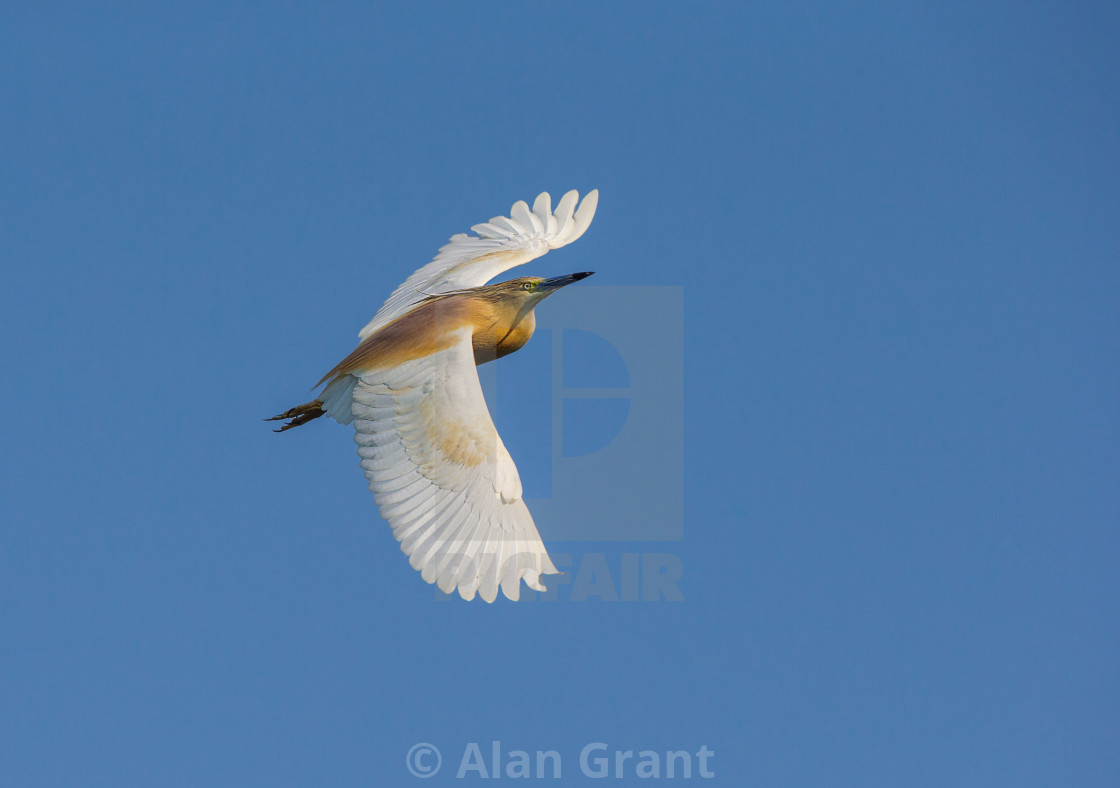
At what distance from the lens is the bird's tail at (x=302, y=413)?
37.5 ft

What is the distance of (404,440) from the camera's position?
9.90m

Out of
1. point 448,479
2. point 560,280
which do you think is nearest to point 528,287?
point 560,280

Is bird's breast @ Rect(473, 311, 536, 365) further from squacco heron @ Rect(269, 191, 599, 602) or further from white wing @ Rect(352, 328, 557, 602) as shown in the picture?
white wing @ Rect(352, 328, 557, 602)

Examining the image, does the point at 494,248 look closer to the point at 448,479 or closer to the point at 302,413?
the point at 302,413

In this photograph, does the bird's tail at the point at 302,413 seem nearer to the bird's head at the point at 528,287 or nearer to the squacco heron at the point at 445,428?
the squacco heron at the point at 445,428

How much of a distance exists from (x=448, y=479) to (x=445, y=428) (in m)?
0.47

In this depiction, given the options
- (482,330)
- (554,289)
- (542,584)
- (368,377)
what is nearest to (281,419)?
(368,377)

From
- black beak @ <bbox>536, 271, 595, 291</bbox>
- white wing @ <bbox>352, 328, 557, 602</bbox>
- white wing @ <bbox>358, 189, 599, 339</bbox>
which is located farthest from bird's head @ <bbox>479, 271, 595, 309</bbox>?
white wing @ <bbox>352, 328, 557, 602</bbox>

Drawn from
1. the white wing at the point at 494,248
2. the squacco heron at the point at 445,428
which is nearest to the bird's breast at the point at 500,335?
the squacco heron at the point at 445,428

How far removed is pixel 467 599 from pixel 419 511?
3.03 feet

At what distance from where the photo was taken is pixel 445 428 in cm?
972

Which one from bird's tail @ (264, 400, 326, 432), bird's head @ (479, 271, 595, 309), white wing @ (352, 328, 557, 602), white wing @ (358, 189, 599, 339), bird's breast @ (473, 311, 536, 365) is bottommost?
white wing @ (352, 328, 557, 602)

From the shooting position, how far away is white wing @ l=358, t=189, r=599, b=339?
12297 mm

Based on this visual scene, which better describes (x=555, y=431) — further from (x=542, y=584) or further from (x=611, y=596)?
(x=542, y=584)
